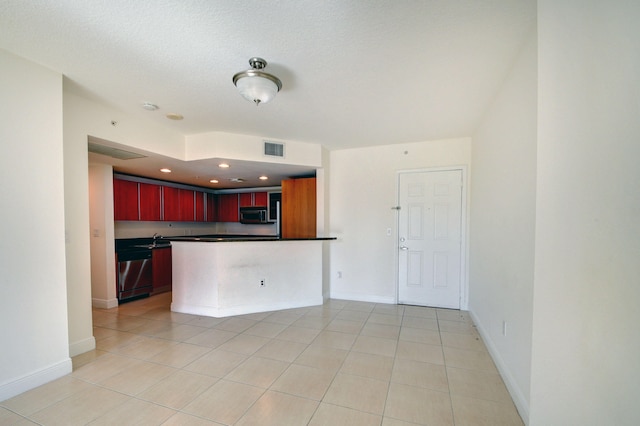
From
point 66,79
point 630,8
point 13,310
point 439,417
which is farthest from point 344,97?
point 13,310

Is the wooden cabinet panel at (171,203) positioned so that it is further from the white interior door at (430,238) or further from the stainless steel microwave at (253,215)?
the white interior door at (430,238)

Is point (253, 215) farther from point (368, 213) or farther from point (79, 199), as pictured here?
point (79, 199)

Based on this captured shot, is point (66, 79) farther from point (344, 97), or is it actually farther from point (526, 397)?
point (526, 397)

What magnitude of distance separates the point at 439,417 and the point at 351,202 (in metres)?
3.09

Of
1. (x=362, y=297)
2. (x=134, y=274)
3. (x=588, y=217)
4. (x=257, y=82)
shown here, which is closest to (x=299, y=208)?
(x=362, y=297)

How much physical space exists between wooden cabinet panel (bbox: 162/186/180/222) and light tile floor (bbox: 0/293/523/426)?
8.13 ft

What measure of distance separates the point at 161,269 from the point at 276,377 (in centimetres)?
372

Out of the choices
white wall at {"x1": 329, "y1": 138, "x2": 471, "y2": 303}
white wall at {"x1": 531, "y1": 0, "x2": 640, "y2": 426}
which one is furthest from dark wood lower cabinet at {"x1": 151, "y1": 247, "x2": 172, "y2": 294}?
white wall at {"x1": 531, "y1": 0, "x2": 640, "y2": 426}

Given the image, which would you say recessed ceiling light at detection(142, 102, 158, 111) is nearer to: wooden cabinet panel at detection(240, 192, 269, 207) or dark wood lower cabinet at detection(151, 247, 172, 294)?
dark wood lower cabinet at detection(151, 247, 172, 294)

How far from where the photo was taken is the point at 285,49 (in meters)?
1.80

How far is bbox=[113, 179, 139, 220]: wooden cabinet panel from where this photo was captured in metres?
4.40

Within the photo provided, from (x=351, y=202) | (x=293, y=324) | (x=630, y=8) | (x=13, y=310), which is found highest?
(x=630, y=8)

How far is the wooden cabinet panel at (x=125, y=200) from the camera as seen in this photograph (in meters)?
4.40

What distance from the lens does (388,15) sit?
59.2 inches
